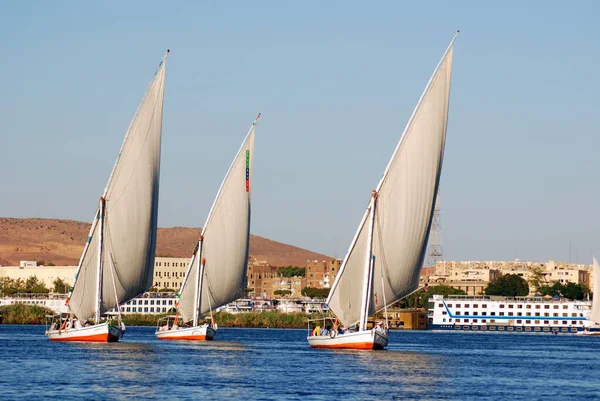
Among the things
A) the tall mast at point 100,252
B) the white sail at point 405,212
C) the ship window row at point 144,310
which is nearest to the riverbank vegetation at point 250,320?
the ship window row at point 144,310

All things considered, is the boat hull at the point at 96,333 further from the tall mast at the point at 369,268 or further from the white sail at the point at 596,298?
the white sail at the point at 596,298

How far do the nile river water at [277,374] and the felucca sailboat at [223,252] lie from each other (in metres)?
9.49

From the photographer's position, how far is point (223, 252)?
3445 inches

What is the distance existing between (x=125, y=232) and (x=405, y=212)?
16.6m

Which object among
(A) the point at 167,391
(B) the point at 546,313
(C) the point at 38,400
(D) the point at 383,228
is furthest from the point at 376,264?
(B) the point at 546,313

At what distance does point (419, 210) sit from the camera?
221ft

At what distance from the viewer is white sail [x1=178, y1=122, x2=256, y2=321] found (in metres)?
86.7

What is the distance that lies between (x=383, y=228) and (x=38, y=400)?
93.8 feet

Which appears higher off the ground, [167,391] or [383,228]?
[383,228]

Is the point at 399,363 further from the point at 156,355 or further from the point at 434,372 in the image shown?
the point at 156,355

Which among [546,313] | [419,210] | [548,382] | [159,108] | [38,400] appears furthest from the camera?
[546,313]

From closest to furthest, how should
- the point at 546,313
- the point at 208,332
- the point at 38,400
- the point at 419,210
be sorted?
1. the point at 38,400
2. the point at 419,210
3. the point at 208,332
4. the point at 546,313

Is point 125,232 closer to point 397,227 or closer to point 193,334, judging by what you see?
point 397,227

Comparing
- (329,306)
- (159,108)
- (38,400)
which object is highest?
(159,108)
